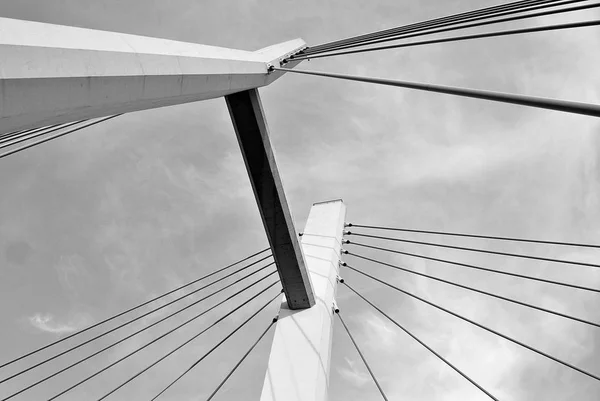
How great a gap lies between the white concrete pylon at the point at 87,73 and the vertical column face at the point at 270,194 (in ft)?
5.40

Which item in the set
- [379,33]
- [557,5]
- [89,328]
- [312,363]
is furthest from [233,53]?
[89,328]

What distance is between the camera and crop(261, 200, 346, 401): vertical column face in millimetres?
6246

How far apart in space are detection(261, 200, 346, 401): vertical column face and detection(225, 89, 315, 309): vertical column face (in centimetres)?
37

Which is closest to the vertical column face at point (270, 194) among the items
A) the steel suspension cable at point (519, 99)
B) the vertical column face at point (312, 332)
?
the vertical column face at point (312, 332)

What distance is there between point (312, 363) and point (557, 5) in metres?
5.88

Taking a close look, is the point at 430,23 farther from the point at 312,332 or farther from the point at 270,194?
the point at 312,332

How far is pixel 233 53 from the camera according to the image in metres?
5.18

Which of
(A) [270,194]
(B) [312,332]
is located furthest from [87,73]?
(B) [312,332]

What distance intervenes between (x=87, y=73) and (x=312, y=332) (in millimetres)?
5723

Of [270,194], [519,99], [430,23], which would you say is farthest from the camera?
[270,194]

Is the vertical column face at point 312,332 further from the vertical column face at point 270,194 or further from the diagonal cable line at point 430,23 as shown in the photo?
the diagonal cable line at point 430,23

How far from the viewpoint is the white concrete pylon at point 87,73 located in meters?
2.37

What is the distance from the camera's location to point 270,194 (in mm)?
6844

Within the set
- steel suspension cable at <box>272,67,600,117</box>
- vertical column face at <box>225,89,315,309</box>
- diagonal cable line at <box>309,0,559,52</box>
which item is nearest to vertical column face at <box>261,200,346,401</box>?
Result: vertical column face at <box>225,89,315,309</box>
